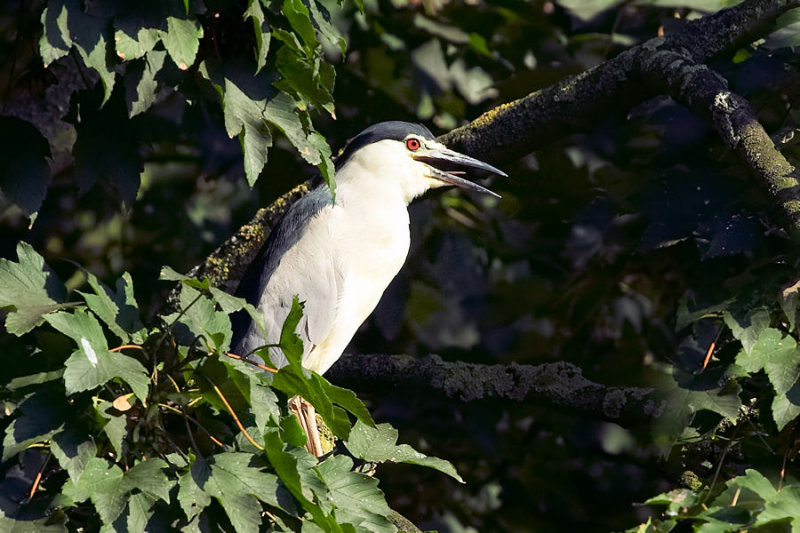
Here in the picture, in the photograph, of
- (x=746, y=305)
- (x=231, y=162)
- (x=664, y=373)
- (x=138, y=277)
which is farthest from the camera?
(x=231, y=162)

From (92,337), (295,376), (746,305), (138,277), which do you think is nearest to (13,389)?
(92,337)

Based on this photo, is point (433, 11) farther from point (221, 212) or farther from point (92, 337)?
point (92, 337)

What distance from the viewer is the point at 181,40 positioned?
151 cm

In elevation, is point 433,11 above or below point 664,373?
above

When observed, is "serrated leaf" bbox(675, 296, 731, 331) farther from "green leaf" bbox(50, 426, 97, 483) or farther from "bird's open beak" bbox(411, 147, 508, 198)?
"green leaf" bbox(50, 426, 97, 483)

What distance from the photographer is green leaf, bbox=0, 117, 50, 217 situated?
5.73 ft

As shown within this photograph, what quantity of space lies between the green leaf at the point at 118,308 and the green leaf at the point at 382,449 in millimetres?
331

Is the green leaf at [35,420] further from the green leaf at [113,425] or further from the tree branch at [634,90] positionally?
the tree branch at [634,90]

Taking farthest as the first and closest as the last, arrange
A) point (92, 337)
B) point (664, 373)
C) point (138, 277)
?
point (138, 277) < point (664, 373) < point (92, 337)

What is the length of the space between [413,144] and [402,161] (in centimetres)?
5

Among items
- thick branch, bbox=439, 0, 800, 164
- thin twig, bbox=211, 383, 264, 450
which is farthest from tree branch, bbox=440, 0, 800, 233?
thin twig, bbox=211, 383, 264, 450

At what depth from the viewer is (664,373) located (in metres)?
1.81

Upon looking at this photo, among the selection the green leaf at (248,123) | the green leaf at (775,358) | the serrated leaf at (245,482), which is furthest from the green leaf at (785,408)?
the green leaf at (248,123)

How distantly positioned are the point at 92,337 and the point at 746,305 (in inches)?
37.9
